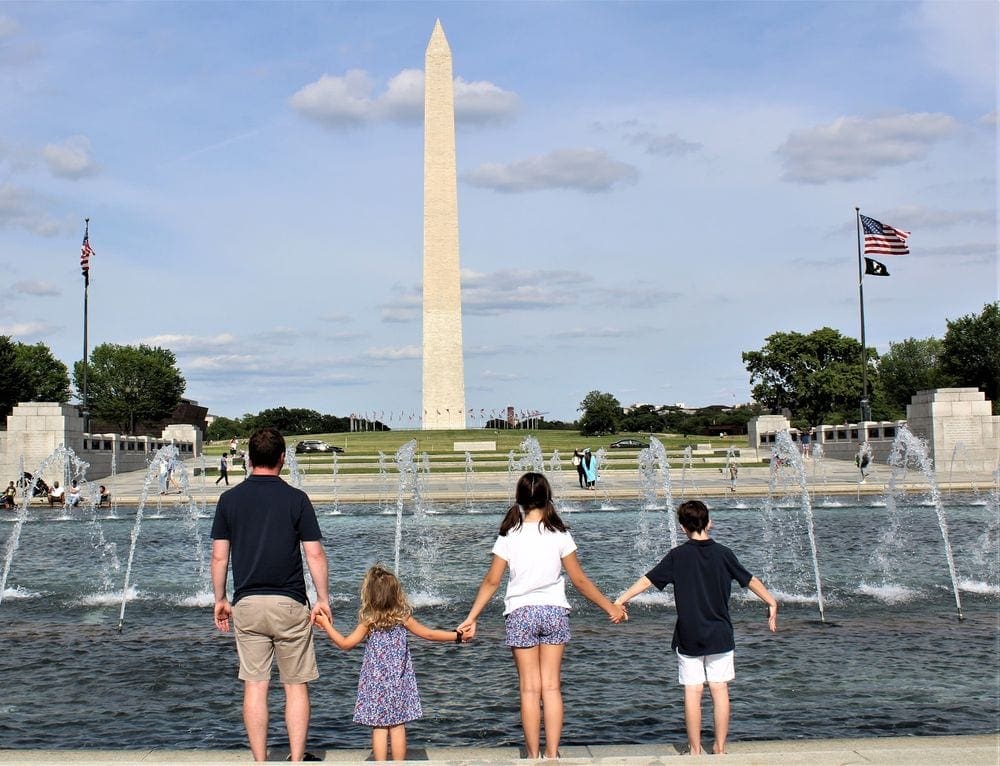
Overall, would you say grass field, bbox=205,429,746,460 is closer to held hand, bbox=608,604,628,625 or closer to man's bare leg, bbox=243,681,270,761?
held hand, bbox=608,604,628,625

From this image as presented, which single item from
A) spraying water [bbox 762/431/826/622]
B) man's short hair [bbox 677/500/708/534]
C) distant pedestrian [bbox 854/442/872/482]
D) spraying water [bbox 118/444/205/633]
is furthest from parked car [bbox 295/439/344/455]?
man's short hair [bbox 677/500/708/534]

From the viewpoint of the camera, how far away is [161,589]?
14570 mm

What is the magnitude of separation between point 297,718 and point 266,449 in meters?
1.51

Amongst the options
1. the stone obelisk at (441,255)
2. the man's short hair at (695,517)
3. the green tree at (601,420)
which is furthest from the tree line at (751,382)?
the man's short hair at (695,517)

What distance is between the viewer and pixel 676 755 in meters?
5.29

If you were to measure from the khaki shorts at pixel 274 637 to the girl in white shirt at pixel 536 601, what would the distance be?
0.90 metres

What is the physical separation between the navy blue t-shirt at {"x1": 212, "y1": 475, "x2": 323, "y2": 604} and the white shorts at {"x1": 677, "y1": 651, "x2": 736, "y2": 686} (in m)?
2.27

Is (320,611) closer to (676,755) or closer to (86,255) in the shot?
(676,755)

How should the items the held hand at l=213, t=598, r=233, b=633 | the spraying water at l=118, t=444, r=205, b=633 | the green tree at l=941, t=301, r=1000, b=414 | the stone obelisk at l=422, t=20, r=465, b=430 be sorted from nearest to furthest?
the held hand at l=213, t=598, r=233, b=633, the spraying water at l=118, t=444, r=205, b=633, the stone obelisk at l=422, t=20, r=465, b=430, the green tree at l=941, t=301, r=1000, b=414

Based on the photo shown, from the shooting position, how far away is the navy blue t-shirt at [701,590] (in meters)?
6.00

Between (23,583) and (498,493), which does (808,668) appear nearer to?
(23,583)

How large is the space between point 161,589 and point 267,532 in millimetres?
9724

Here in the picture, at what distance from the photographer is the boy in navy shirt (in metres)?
6.00

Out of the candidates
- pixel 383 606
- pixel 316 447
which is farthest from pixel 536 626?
pixel 316 447
